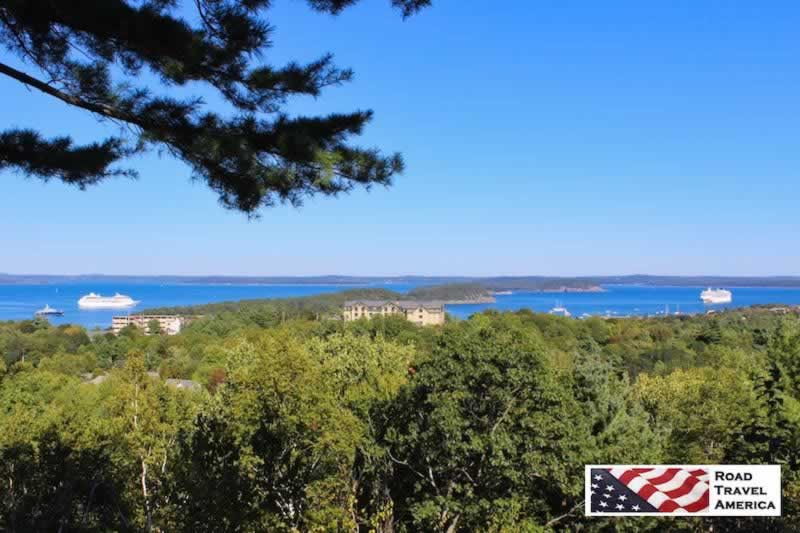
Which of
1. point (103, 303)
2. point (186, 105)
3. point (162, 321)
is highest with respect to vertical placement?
point (186, 105)

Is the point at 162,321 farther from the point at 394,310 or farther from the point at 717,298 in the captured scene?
the point at 717,298

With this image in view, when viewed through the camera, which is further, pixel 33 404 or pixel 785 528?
pixel 33 404

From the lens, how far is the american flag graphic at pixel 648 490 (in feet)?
13.7

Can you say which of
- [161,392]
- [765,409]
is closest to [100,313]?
[161,392]

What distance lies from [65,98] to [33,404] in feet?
81.2

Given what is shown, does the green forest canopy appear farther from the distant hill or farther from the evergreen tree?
the distant hill

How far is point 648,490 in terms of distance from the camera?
4.31 m

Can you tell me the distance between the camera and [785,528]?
8812mm

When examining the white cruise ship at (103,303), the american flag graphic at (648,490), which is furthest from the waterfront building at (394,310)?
the american flag graphic at (648,490)

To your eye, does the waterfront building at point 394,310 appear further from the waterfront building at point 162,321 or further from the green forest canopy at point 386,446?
the green forest canopy at point 386,446

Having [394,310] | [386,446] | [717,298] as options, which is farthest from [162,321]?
[717,298]

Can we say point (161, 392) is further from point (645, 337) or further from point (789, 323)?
point (645, 337)

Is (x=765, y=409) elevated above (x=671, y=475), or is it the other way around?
(x=671, y=475)

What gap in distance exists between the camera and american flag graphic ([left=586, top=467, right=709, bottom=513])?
4.16 metres
